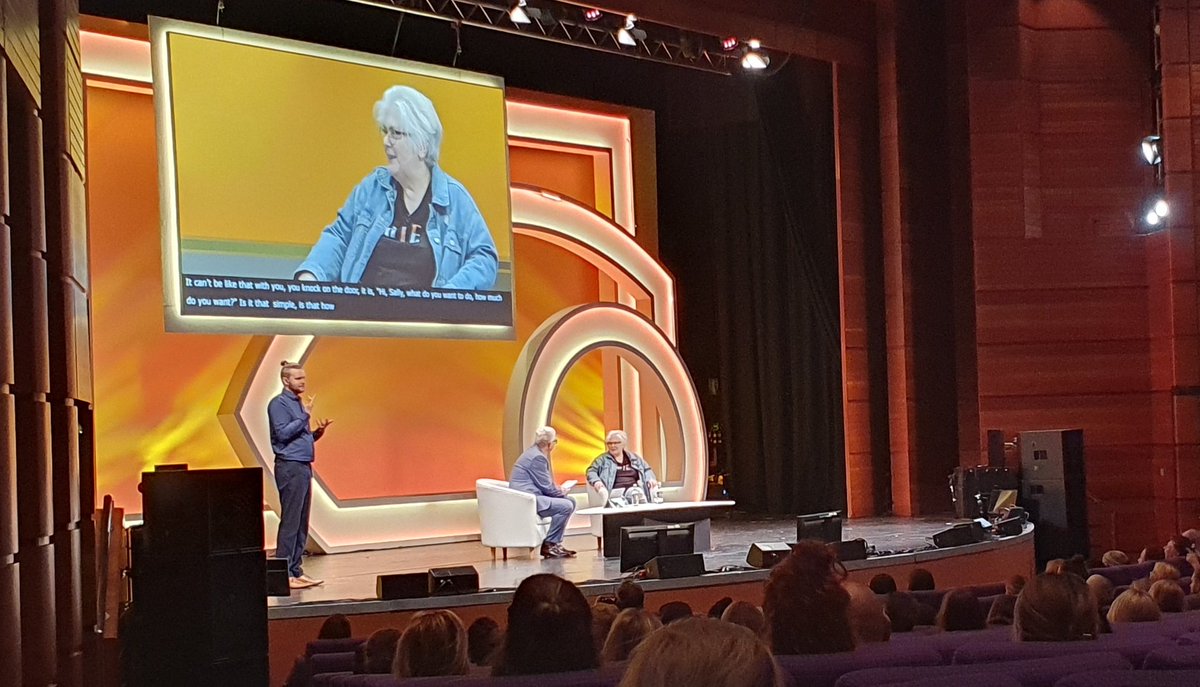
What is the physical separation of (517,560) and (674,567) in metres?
2.42

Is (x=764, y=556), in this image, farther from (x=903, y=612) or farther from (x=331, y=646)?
(x=331, y=646)

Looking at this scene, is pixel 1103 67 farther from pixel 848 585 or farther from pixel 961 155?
pixel 848 585

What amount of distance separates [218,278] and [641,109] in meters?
5.72

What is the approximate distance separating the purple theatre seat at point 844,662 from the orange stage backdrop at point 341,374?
27.4ft

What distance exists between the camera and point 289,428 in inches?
289

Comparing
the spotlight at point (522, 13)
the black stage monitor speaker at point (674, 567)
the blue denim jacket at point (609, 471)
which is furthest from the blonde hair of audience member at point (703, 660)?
the spotlight at point (522, 13)

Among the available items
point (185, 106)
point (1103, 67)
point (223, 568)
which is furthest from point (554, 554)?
point (1103, 67)

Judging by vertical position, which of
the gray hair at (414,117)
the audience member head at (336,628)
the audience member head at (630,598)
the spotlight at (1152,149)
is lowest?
the audience member head at (336,628)

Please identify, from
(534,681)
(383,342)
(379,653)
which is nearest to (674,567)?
(379,653)

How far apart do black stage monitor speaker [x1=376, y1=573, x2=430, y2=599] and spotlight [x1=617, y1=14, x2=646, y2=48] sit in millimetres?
6043

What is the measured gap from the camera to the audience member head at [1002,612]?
421 centimetres

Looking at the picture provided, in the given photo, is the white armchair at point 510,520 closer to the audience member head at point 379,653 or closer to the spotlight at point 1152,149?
the audience member head at point 379,653

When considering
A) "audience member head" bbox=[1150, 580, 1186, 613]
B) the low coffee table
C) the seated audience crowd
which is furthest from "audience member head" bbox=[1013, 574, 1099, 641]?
the low coffee table

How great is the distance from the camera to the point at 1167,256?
11.3 m
